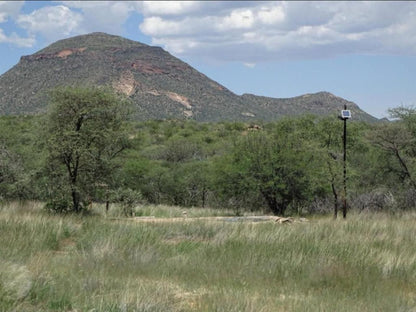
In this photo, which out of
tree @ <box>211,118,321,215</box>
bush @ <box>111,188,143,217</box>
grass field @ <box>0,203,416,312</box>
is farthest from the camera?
tree @ <box>211,118,321,215</box>

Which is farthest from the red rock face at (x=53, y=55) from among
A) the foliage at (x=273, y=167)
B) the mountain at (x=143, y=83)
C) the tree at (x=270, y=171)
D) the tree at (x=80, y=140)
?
the tree at (x=80, y=140)

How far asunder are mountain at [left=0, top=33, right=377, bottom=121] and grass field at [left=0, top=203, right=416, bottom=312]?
77.3m

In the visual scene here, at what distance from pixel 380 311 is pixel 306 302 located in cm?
106

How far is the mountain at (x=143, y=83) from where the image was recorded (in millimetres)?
96438

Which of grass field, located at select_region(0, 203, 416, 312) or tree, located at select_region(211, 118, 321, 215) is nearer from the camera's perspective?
grass field, located at select_region(0, 203, 416, 312)

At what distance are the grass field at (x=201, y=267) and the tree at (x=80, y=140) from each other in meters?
4.62

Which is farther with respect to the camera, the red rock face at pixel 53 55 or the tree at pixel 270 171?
the red rock face at pixel 53 55

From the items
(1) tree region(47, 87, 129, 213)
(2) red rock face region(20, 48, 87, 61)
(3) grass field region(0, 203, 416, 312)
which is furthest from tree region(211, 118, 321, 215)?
(2) red rock face region(20, 48, 87, 61)

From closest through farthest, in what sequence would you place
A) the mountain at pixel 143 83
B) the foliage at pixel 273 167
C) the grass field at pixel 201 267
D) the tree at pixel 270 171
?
the grass field at pixel 201 267
the foliage at pixel 273 167
the tree at pixel 270 171
the mountain at pixel 143 83

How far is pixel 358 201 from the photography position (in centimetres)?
3047

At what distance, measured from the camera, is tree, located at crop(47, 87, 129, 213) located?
59.4 feet

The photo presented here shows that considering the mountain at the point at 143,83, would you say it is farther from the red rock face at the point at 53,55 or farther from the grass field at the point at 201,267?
the grass field at the point at 201,267

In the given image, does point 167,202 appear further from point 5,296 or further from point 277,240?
point 5,296

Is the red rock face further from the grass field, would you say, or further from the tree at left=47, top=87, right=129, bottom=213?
the grass field
